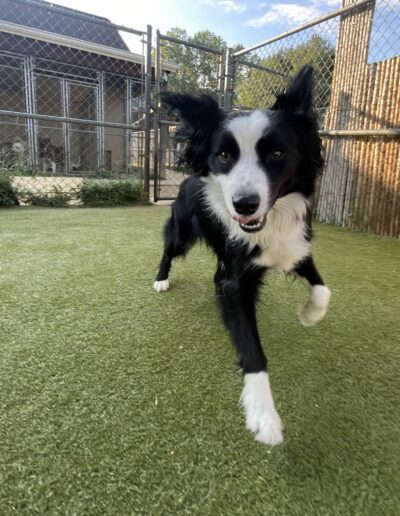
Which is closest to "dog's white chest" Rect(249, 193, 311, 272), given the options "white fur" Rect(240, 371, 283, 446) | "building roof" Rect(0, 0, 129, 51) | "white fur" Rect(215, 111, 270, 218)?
"white fur" Rect(215, 111, 270, 218)

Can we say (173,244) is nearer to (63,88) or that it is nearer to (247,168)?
(247,168)

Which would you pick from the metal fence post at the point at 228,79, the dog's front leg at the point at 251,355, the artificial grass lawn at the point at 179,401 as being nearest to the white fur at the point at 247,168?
the dog's front leg at the point at 251,355

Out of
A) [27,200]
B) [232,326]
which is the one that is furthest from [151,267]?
[27,200]

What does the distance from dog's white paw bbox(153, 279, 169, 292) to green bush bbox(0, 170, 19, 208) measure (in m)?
3.66

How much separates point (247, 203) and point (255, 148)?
27 centimetres

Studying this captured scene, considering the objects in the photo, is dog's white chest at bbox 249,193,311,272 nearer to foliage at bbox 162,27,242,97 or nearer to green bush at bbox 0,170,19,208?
foliage at bbox 162,27,242,97

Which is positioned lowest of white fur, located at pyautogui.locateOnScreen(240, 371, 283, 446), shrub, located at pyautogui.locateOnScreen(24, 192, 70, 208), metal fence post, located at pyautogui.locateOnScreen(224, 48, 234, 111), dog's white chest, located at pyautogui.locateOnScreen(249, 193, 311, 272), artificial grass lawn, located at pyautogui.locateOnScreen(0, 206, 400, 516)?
artificial grass lawn, located at pyautogui.locateOnScreen(0, 206, 400, 516)

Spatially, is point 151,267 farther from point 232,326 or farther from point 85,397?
point 85,397

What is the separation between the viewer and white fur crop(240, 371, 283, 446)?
105 cm

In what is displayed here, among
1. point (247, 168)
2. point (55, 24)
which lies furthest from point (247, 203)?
point (55, 24)

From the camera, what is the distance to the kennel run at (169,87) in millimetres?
3896

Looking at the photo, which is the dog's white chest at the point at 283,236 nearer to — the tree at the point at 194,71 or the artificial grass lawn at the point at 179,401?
the artificial grass lawn at the point at 179,401

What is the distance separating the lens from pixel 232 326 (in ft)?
4.78

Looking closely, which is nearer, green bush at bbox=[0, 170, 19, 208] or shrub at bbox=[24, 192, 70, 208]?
green bush at bbox=[0, 170, 19, 208]
